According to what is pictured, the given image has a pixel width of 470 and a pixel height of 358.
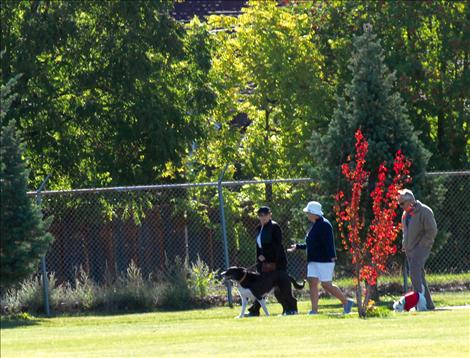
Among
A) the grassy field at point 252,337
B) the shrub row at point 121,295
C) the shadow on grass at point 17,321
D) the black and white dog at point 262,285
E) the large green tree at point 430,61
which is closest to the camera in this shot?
the grassy field at point 252,337

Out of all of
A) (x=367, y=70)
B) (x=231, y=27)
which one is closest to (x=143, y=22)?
(x=367, y=70)

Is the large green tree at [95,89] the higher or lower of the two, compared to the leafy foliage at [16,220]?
higher

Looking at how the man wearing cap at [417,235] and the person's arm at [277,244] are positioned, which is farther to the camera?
the person's arm at [277,244]

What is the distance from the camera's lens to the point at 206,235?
92.3ft

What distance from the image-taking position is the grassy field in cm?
1279

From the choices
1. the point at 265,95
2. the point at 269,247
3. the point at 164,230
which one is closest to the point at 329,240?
the point at 269,247

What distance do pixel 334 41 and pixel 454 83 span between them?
328 cm

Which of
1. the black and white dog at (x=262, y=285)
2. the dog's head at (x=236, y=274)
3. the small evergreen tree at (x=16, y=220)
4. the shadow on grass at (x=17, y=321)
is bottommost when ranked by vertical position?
the shadow on grass at (x=17, y=321)

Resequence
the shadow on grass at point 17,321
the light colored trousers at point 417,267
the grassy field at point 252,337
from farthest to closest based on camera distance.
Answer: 1. the light colored trousers at point 417,267
2. the shadow on grass at point 17,321
3. the grassy field at point 252,337

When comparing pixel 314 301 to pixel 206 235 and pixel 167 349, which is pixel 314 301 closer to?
pixel 167 349

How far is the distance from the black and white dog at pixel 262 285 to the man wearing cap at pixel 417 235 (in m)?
1.79

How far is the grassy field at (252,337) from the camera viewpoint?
42.0ft

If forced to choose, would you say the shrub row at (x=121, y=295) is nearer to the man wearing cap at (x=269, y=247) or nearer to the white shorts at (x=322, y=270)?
the man wearing cap at (x=269, y=247)

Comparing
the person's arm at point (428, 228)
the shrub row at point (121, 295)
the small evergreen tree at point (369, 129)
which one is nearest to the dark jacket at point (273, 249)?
the person's arm at point (428, 228)
